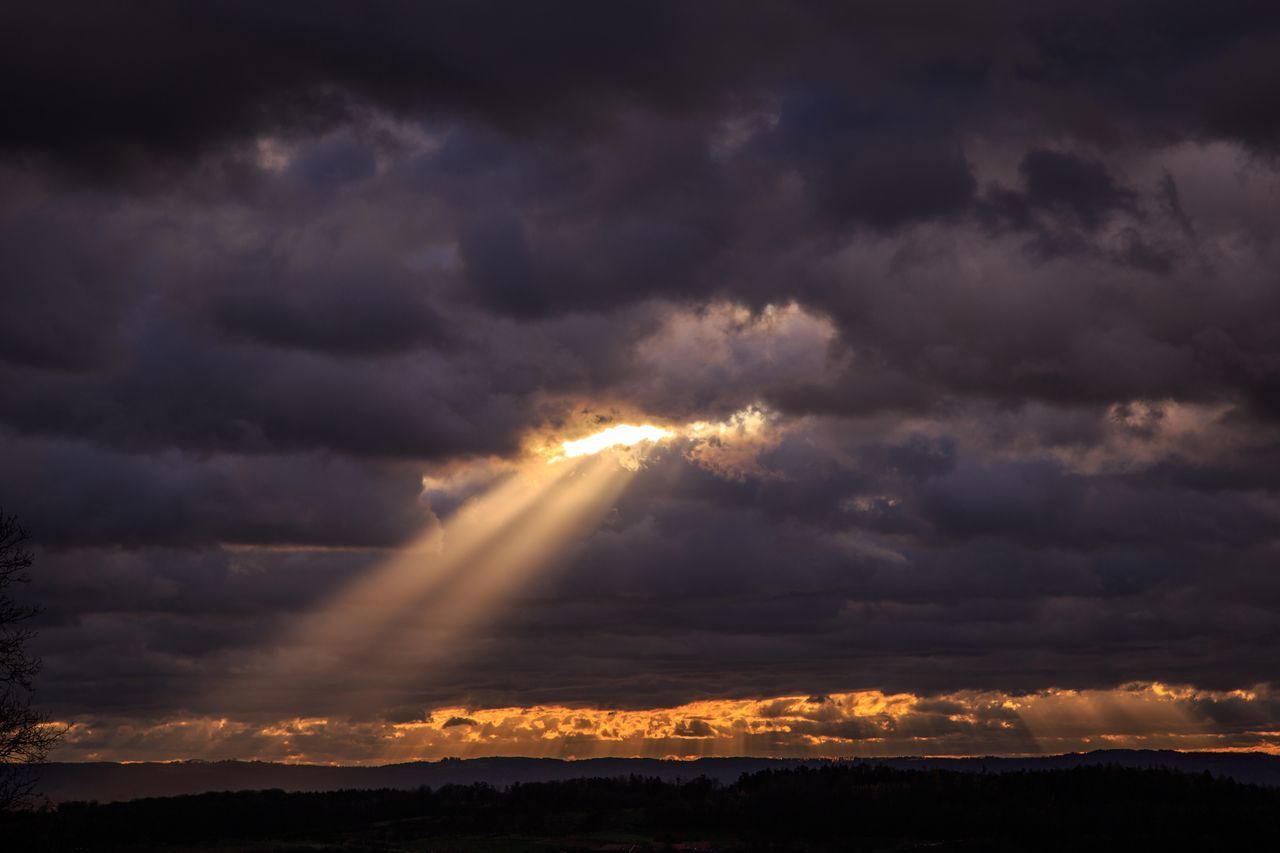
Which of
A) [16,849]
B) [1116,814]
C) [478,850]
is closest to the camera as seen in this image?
[16,849]

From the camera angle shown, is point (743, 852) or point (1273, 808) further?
point (1273, 808)

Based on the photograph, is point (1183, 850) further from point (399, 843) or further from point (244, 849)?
point (244, 849)

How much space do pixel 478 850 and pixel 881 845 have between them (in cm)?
5972

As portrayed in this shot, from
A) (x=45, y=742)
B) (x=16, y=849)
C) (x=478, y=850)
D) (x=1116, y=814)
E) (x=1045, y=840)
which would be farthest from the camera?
(x=1116, y=814)

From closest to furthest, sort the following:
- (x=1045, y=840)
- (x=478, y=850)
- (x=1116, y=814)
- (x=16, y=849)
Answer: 1. (x=16, y=849)
2. (x=478, y=850)
3. (x=1045, y=840)
4. (x=1116, y=814)

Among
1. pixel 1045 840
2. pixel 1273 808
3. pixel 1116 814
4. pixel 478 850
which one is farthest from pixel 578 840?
pixel 1273 808

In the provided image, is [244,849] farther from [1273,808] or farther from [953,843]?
[1273,808]

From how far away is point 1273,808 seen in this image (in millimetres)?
194500

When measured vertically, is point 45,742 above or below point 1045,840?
above

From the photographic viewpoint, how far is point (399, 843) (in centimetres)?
19775

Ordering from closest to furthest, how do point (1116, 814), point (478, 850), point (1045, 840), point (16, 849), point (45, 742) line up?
point (45, 742) < point (16, 849) < point (478, 850) < point (1045, 840) < point (1116, 814)

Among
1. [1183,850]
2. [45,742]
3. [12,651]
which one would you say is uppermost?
[12,651]

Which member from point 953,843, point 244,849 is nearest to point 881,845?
point 953,843

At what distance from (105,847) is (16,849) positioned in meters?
133
